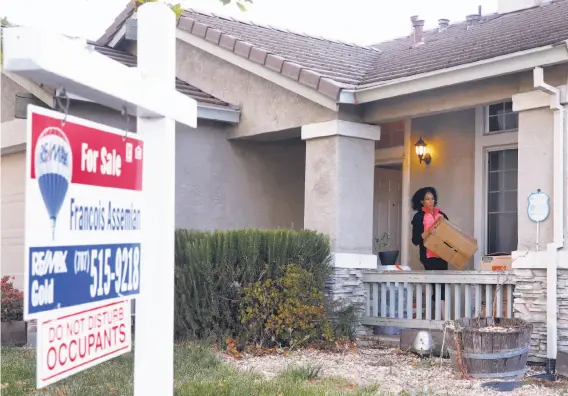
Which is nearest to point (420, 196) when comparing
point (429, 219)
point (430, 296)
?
point (429, 219)

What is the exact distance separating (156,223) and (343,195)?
6.54 m

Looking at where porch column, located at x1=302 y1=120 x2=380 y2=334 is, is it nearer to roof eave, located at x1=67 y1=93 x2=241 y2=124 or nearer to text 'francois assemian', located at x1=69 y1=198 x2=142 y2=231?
roof eave, located at x1=67 y1=93 x2=241 y2=124

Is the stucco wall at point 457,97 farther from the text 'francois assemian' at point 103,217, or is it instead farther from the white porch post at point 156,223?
the text 'francois assemian' at point 103,217

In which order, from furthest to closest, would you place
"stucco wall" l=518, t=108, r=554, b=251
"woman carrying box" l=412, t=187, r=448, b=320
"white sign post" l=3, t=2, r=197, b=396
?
1. "woman carrying box" l=412, t=187, r=448, b=320
2. "stucco wall" l=518, t=108, r=554, b=251
3. "white sign post" l=3, t=2, r=197, b=396

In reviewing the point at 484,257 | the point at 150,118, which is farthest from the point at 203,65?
the point at 150,118

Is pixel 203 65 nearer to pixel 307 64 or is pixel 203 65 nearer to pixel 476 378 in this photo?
pixel 307 64

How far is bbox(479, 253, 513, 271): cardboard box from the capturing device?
9.98 metres

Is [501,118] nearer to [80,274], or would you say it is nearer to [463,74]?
[463,74]

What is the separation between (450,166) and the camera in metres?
11.8

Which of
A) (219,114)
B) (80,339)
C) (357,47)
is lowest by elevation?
(80,339)

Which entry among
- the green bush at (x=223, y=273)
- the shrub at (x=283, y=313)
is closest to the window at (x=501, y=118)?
the green bush at (x=223, y=273)

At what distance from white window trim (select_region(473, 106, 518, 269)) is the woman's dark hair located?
59cm

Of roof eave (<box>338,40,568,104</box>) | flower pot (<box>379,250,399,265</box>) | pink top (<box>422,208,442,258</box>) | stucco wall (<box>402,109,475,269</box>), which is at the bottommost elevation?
flower pot (<box>379,250,399,265</box>)

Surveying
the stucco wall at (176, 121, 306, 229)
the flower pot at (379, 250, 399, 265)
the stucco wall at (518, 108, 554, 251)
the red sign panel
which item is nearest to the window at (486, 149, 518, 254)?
the flower pot at (379, 250, 399, 265)
